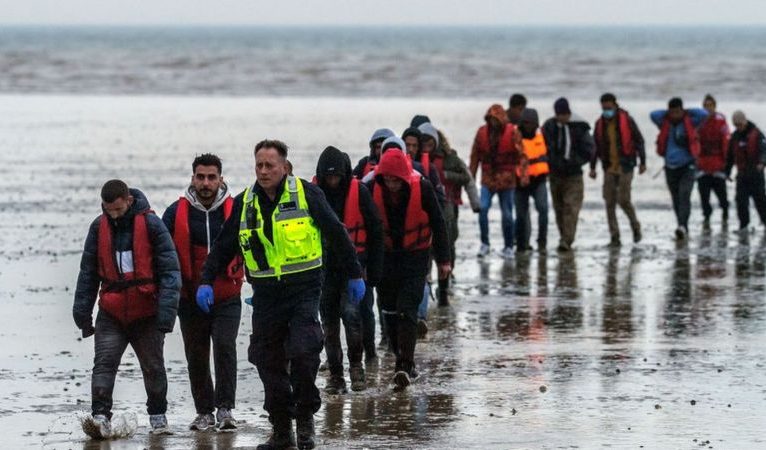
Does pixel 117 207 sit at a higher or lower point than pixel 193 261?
higher

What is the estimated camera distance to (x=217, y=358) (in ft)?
30.0

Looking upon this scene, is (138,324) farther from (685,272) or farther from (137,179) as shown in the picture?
(137,179)

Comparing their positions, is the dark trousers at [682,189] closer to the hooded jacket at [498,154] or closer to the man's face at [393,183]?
the hooded jacket at [498,154]

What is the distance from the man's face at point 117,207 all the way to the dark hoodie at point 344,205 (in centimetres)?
151

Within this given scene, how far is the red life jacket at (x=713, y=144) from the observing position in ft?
64.8

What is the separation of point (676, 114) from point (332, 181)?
965cm

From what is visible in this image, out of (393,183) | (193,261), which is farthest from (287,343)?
(393,183)

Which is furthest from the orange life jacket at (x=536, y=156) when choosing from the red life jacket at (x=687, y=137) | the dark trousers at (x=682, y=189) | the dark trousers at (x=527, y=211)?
the red life jacket at (x=687, y=137)

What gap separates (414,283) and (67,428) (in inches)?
102

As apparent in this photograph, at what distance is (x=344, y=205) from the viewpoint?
10164 millimetres

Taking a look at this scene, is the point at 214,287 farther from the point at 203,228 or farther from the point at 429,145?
the point at 429,145

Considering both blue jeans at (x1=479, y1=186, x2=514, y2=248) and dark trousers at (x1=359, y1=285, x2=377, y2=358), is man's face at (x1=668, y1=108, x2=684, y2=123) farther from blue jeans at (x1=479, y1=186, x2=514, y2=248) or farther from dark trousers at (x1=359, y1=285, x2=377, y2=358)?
dark trousers at (x1=359, y1=285, x2=377, y2=358)

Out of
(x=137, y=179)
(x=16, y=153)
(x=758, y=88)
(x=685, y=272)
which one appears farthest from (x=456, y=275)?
Answer: (x=758, y=88)

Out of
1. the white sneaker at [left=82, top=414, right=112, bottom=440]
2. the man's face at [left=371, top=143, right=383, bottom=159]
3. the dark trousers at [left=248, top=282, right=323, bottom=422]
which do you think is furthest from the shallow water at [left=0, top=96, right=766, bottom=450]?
the man's face at [left=371, top=143, right=383, bottom=159]
